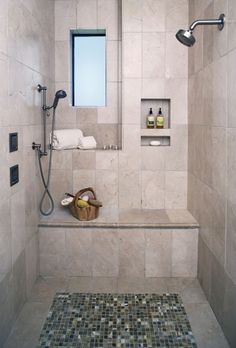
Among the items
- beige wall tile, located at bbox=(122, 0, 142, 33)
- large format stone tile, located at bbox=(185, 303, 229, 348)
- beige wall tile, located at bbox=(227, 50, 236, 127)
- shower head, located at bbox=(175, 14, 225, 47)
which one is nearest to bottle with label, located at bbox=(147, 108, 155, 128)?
beige wall tile, located at bbox=(122, 0, 142, 33)

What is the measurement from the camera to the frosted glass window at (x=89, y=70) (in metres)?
3.52

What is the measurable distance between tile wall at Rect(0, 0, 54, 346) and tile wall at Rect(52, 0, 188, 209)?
0.50 metres

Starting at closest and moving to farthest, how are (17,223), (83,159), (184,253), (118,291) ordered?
(17,223), (118,291), (184,253), (83,159)

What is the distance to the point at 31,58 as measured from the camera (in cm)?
255

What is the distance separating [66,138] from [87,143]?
21 centimetres

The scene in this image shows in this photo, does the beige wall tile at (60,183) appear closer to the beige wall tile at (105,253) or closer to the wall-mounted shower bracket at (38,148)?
the wall-mounted shower bracket at (38,148)

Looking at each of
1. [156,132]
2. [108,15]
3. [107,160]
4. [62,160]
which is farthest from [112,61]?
[62,160]

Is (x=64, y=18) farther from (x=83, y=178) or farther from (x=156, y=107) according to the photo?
(x=83, y=178)

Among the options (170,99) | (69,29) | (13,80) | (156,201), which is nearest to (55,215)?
(156,201)

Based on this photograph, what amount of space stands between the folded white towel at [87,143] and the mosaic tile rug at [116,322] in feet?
4.49

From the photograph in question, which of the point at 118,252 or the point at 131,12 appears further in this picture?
the point at 131,12

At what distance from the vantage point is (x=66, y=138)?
3238mm

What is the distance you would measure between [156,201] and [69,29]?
1854mm

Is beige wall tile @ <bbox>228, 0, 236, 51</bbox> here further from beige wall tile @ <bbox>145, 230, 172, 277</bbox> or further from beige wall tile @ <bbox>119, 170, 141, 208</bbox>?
beige wall tile @ <bbox>119, 170, 141, 208</bbox>
